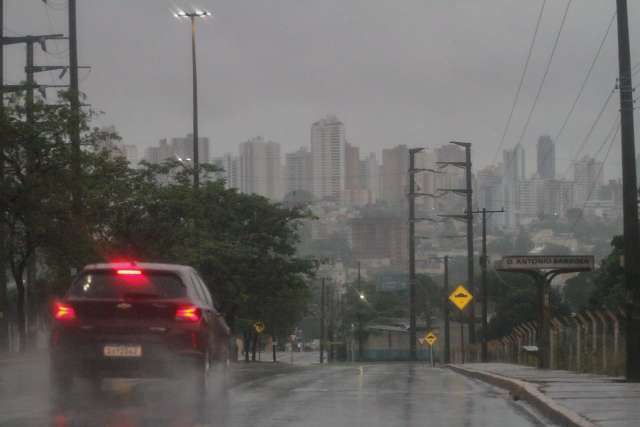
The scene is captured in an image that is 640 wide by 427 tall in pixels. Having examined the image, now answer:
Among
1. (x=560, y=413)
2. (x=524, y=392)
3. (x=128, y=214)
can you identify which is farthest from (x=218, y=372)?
(x=128, y=214)

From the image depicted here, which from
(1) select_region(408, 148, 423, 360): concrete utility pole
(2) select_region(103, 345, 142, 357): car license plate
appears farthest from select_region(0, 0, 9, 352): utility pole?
(1) select_region(408, 148, 423, 360): concrete utility pole

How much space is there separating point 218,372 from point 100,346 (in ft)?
9.54

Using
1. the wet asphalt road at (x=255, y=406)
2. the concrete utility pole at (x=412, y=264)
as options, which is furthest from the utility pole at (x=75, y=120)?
the concrete utility pole at (x=412, y=264)

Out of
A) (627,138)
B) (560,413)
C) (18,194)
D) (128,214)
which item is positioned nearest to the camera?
(560,413)

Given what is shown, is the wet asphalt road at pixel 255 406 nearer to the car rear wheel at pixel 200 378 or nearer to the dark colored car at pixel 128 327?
the car rear wheel at pixel 200 378

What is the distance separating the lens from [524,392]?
18.5 meters

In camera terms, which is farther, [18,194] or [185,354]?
[18,194]

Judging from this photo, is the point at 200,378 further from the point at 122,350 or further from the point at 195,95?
the point at 195,95

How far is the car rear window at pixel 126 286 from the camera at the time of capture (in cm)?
1623

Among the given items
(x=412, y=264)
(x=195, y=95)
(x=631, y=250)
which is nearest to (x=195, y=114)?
(x=195, y=95)

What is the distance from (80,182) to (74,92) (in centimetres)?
334

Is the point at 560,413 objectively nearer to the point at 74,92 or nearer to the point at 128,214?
the point at 74,92

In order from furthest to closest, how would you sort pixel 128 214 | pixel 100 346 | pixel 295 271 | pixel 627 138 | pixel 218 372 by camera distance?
pixel 295 271 < pixel 128 214 < pixel 627 138 < pixel 218 372 < pixel 100 346

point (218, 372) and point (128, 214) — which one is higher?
point (128, 214)
